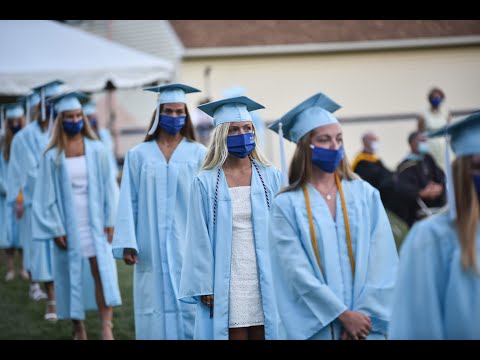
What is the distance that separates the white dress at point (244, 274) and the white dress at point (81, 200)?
8.25 ft

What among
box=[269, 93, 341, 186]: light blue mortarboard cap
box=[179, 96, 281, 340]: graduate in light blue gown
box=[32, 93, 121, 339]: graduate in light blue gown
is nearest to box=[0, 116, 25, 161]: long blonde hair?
box=[32, 93, 121, 339]: graduate in light blue gown

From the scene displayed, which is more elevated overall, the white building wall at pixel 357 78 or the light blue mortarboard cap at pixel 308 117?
the white building wall at pixel 357 78

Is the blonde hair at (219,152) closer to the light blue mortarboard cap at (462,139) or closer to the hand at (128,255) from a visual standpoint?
the hand at (128,255)

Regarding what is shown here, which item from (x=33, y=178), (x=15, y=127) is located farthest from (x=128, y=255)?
(x=15, y=127)

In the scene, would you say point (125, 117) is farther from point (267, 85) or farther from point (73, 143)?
point (73, 143)

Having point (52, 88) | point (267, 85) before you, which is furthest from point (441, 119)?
point (267, 85)

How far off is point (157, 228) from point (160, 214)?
0.10 m

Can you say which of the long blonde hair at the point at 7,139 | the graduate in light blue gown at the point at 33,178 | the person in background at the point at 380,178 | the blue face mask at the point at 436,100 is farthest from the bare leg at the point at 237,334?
the blue face mask at the point at 436,100

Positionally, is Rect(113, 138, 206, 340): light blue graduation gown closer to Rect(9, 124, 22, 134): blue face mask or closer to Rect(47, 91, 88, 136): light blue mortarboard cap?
Rect(47, 91, 88, 136): light blue mortarboard cap

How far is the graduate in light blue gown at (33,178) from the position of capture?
900 centimetres

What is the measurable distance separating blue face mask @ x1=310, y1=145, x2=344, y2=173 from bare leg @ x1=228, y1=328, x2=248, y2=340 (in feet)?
4.06

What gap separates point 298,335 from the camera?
4.76m

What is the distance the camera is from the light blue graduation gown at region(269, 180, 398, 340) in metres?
4.66

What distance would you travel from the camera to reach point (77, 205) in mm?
7852
